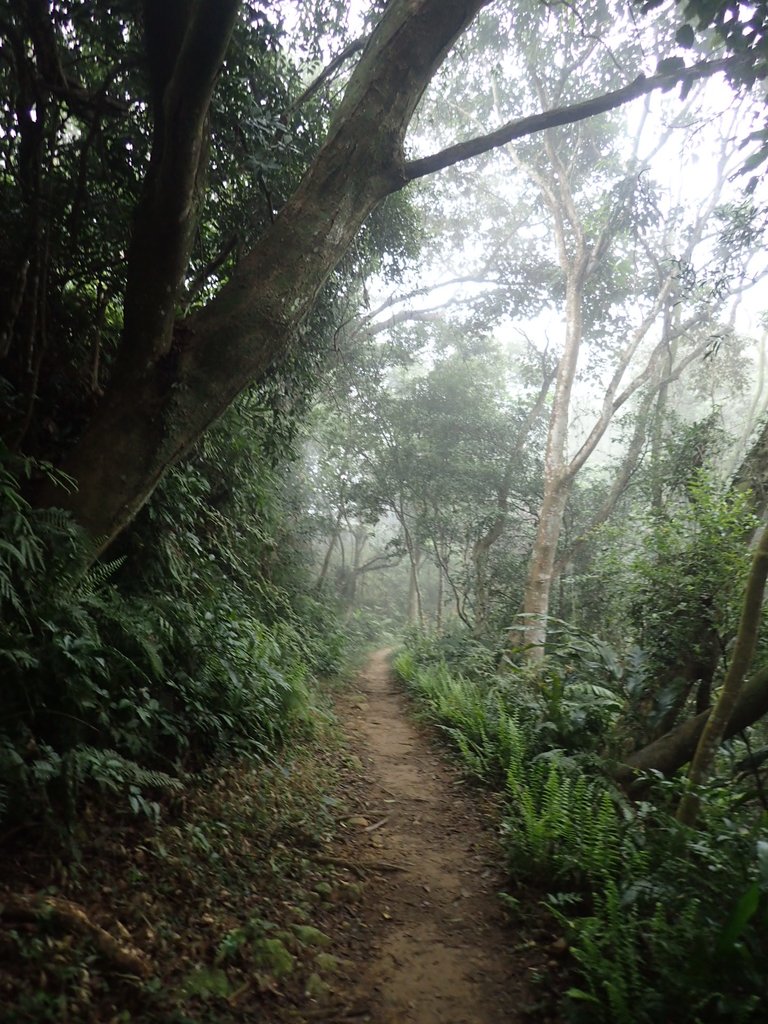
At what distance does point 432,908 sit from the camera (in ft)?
12.5

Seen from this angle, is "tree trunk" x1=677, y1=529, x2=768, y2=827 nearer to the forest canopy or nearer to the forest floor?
the forest canopy

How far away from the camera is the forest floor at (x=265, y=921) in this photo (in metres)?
2.41

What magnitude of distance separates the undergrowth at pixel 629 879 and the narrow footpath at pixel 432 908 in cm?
32

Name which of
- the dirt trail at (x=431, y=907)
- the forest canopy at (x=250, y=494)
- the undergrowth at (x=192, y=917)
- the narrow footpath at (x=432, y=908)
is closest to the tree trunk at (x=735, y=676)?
the forest canopy at (x=250, y=494)

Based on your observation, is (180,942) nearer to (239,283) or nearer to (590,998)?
(590,998)

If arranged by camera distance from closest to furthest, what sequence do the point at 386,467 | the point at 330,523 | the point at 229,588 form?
the point at 229,588 < the point at 386,467 < the point at 330,523

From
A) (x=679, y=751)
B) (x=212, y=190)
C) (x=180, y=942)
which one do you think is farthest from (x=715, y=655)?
(x=212, y=190)

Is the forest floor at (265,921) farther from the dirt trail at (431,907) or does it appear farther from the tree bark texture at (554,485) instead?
the tree bark texture at (554,485)

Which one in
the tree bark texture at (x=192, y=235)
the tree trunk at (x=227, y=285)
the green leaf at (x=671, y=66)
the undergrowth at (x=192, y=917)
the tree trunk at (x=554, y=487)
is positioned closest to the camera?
the undergrowth at (x=192, y=917)

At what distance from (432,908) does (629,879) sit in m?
1.29

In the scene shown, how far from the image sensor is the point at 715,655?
5.66 m

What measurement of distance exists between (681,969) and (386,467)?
1456 centimetres

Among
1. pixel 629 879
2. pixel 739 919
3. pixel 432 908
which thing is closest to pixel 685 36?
pixel 739 919

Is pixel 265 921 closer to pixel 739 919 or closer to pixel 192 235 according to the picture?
pixel 739 919
